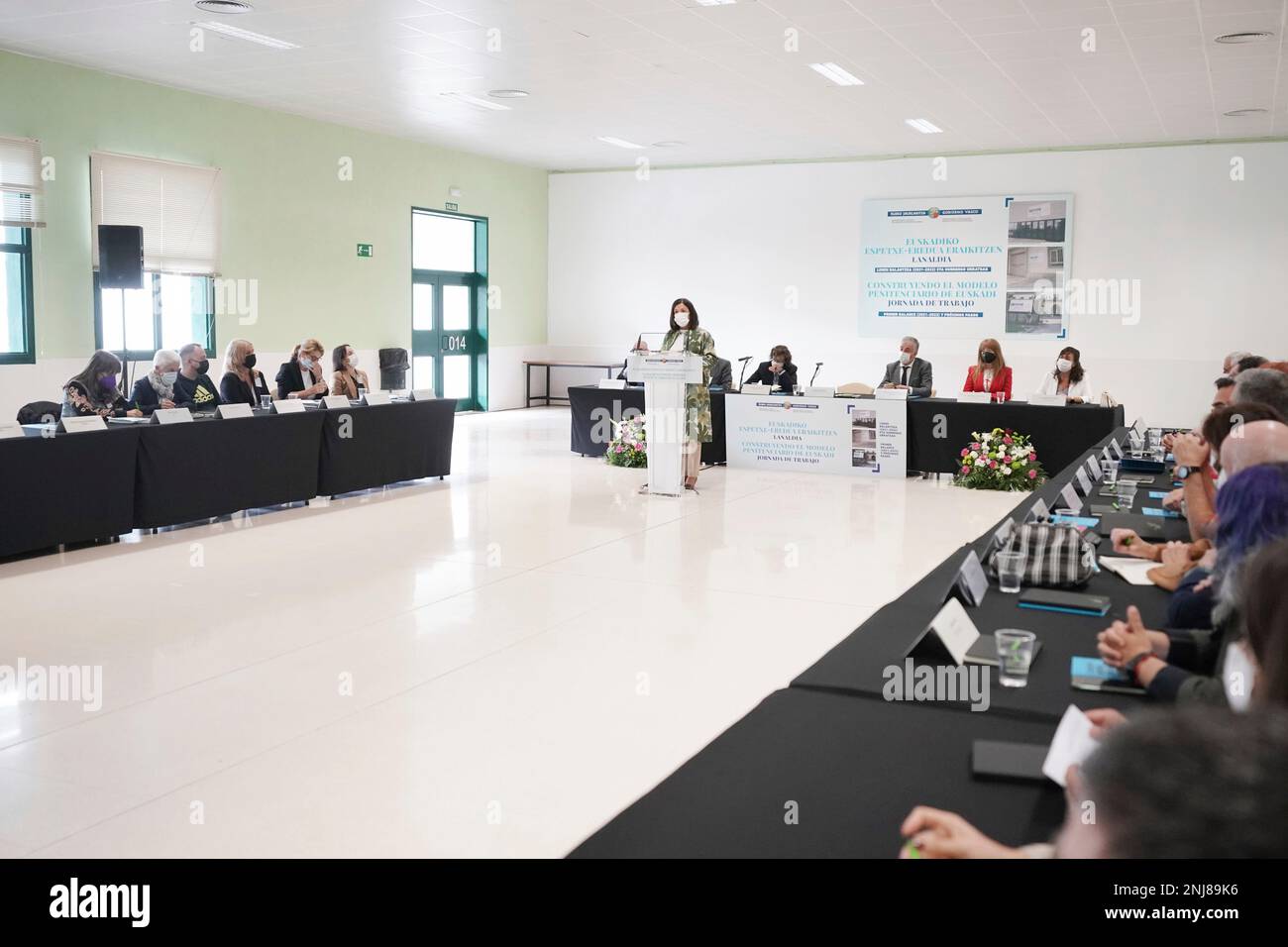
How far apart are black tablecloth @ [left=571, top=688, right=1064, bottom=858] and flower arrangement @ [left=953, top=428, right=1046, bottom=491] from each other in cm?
743

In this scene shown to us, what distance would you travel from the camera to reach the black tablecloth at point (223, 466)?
675 cm

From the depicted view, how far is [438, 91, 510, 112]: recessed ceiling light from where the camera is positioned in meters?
10.8

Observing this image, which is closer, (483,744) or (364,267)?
(483,744)

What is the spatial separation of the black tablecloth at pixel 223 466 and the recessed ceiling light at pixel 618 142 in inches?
267

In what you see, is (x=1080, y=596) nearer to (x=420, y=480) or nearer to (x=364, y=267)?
(x=420, y=480)

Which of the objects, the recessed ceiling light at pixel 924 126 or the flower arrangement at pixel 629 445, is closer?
the flower arrangement at pixel 629 445

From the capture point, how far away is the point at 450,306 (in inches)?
597

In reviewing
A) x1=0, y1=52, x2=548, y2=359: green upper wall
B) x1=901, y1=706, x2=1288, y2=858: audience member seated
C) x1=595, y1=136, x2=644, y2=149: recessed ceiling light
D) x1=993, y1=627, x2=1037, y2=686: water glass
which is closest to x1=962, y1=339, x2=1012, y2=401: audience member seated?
x1=595, y1=136, x2=644, y2=149: recessed ceiling light

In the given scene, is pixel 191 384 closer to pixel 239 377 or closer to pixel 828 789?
pixel 239 377

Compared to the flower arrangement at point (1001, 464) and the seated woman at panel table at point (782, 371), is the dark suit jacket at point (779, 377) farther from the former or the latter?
the flower arrangement at point (1001, 464)

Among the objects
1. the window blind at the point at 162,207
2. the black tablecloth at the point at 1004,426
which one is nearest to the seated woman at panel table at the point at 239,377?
the window blind at the point at 162,207

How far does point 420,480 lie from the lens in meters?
9.45
